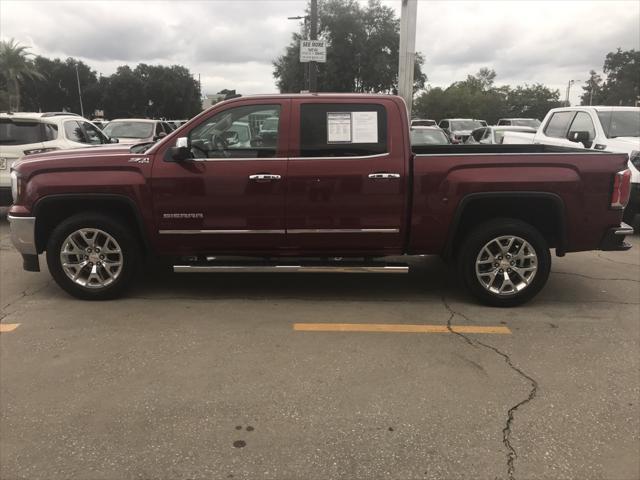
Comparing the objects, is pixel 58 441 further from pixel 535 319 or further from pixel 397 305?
pixel 535 319

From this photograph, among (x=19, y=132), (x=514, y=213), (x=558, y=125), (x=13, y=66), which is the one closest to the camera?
(x=514, y=213)

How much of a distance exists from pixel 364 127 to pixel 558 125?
7.14m

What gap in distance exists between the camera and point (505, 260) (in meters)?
4.86

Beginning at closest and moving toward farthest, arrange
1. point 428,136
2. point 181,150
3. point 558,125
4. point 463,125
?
point 181,150
point 558,125
point 428,136
point 463,125

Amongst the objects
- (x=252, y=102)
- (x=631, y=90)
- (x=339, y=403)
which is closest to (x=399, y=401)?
(x=339, y=403)

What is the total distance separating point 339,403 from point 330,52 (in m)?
32.7

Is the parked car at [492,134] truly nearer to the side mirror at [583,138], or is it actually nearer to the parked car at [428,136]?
the parked car at [428,136]

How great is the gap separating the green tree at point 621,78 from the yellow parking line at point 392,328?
79.4 meters

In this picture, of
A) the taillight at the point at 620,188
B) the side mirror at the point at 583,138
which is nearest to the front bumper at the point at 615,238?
the taillight at the point at 620,188

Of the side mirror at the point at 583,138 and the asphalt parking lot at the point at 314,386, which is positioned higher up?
the side mirror at the point at 583,138

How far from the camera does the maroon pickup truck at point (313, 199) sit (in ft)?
15.3

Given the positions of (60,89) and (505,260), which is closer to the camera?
(505,260)

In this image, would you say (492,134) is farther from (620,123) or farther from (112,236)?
(112,236)

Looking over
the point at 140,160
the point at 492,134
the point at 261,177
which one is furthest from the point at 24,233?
the point at 492,134
